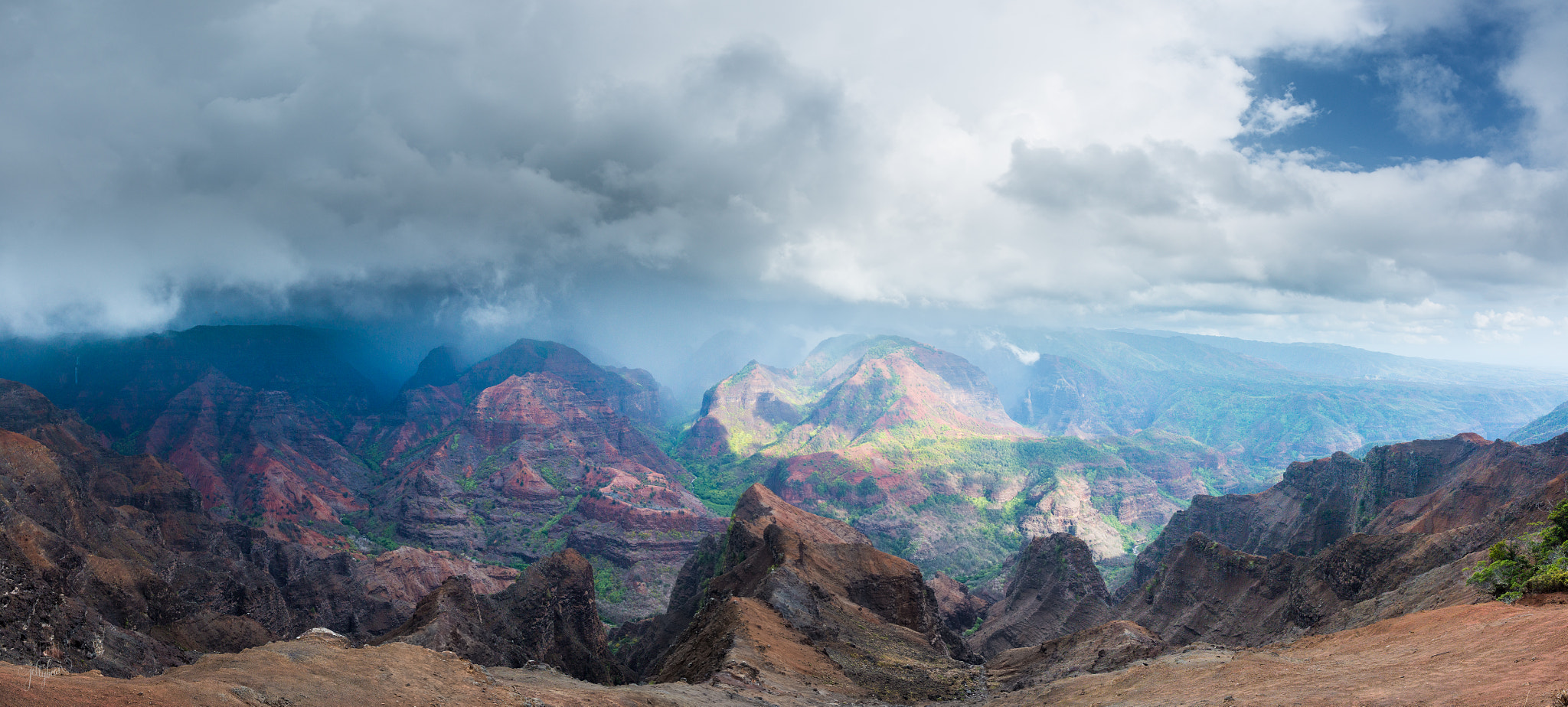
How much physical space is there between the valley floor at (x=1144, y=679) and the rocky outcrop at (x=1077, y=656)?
1267 cm

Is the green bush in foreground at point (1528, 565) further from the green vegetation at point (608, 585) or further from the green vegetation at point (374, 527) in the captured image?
the green vegetation at point (374, 527)

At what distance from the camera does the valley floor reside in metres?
18.5

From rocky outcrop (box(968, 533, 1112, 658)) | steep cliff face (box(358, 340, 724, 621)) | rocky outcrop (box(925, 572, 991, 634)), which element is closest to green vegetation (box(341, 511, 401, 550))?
steep cliff face (box(358, 340, 724, 621))

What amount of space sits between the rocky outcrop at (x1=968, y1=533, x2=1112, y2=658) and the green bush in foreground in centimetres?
5702

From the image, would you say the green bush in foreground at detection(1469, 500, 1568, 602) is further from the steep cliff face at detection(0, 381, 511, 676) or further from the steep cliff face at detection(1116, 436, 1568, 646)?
the steep cliff face at detection(0, 381, 511, 676)

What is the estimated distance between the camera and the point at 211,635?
6606 centimetres

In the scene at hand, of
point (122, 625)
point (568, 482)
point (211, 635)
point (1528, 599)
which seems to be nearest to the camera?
point (1528, 599)

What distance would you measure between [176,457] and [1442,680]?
823 ft

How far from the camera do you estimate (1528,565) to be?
117ft

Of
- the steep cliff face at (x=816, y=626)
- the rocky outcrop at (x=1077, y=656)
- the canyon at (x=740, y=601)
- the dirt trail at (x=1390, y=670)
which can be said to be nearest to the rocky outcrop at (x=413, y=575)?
the canyon at (x=740, y=601)

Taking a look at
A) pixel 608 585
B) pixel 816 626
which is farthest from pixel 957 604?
pixel 608 585

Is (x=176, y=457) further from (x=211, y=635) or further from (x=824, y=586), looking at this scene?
(x=824, y=586)

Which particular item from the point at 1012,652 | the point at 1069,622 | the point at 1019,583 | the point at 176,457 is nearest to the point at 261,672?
the point at 1012,652

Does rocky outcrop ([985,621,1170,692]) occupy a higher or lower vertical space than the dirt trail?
lower
